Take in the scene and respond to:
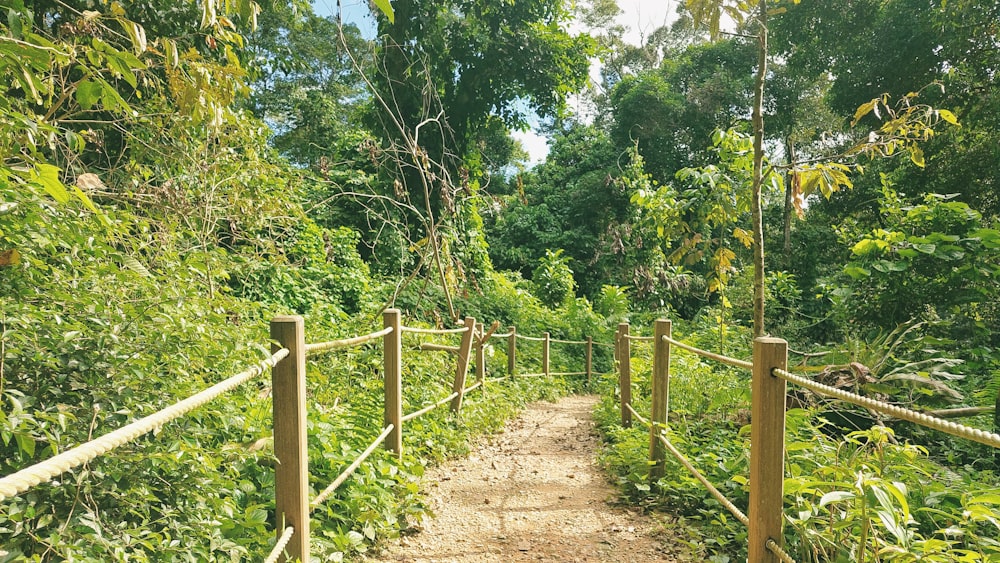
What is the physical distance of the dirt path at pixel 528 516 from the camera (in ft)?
9.78

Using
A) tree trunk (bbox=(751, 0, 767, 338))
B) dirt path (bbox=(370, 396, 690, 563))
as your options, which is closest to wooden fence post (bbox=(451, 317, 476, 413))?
dirt path (bbox=(370, 396, 690, 563))

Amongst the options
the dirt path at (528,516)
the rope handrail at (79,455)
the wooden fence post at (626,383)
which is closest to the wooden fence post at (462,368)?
the dirt path at (528,516)

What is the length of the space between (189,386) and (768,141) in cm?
1895

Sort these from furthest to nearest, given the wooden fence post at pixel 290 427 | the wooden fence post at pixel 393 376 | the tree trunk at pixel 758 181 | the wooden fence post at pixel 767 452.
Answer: the tree trunk at pixel 758 181 < the wooden fence post at pixel 393 376 < the wooden fence post at pixel 767 452 < the wooden fence post at pixel 290 427

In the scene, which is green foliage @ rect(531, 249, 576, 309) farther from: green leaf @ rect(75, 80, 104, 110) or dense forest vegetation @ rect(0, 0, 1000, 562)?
green leaf @ rect(75, 80, 104, 110)

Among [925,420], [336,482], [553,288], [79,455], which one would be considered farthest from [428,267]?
[553,288]

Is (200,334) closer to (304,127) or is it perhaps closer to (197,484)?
(197,484)

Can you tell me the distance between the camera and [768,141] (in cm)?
1784

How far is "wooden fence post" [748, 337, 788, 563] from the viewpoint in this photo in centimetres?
213

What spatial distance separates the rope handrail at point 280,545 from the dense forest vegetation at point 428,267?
8.1 inches

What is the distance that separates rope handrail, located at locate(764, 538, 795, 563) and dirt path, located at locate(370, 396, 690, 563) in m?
0.86

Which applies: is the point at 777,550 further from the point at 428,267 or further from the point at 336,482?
the point at 428,267

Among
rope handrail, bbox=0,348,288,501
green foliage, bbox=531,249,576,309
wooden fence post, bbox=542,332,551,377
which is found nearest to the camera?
rope handrail, bbox=0,348,288,501

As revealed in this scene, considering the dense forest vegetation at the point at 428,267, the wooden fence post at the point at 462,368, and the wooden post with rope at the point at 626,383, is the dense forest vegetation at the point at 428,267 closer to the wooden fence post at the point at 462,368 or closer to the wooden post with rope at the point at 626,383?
the wooden fence post at the point at 462,368
